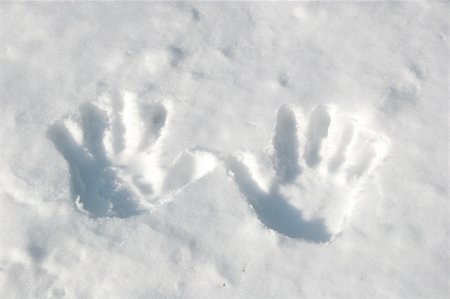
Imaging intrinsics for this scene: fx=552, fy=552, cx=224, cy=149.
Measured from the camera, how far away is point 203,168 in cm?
207

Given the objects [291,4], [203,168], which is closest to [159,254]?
[203,168]

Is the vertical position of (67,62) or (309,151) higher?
(309,151)

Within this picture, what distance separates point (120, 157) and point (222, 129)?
407 mm

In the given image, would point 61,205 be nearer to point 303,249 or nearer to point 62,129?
point 62,129

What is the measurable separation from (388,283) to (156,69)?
1206 mm

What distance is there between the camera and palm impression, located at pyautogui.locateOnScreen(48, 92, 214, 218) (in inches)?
80.0

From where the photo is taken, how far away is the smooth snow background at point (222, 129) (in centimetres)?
185

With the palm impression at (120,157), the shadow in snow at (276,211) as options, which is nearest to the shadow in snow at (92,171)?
the palm impression at (120,157)

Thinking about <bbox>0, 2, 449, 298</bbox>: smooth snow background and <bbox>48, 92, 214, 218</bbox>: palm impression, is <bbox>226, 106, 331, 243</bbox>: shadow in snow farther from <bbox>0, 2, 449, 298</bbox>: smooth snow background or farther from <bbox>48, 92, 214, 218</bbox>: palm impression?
<bbox>48, 92, 214, 218</bbox>: palm impression

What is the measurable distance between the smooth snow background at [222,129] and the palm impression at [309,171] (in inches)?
1.9

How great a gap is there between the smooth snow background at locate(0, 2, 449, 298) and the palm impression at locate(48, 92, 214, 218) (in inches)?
1.9

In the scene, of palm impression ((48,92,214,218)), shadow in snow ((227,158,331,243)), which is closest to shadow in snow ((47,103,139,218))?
palm impression ((48,92,214,218))

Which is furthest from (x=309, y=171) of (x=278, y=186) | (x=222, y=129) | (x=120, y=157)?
(x=120, y=157)

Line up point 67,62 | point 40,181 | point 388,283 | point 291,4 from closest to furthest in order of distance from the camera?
point 388,283, point 40,181, point 67,62, point 291,4
